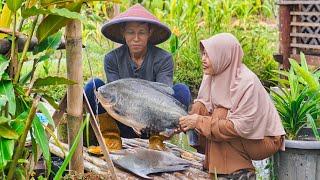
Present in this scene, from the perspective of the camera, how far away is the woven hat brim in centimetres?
418

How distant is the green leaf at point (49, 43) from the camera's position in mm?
2914

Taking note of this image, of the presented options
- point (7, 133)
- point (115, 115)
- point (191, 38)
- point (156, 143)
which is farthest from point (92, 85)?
point (191, 38)

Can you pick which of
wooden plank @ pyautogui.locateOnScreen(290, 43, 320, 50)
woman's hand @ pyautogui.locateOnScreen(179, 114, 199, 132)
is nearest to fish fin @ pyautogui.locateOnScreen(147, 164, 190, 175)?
woman's hand @ pyautogui.locateOnScreen(179, 114, 199, 132)

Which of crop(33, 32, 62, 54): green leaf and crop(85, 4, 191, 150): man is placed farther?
crop(85, 4, 191, 150): man

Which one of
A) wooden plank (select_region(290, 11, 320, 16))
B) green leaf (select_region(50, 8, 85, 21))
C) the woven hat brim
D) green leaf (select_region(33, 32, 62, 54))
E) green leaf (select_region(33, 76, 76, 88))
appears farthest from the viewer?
wooden plank (select_region(290, 11, 320, 16))

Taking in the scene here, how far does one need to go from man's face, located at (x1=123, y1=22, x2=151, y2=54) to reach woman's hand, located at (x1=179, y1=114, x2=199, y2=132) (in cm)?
74

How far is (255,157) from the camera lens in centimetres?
363

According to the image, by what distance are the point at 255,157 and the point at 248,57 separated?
5880mm

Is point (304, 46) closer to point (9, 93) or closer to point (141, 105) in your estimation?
point (141, 105)

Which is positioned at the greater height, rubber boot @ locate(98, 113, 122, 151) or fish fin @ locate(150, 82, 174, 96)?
fish fin @ locate(150, 82, 174, 96)

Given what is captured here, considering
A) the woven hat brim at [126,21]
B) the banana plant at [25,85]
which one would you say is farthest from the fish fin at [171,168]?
the banana plant at [25,85]

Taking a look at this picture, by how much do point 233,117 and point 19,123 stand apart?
4.29ft

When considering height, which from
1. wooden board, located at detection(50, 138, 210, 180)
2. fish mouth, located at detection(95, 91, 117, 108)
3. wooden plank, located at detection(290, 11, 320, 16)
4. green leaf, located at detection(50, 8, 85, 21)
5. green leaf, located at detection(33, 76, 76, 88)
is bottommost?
wooden board, located at detection(50, 138, 210, 180)

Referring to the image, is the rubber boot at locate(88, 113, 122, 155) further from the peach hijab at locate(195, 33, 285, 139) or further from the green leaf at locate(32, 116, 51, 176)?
the green leaf at locate(32, 116, 51, 176)
